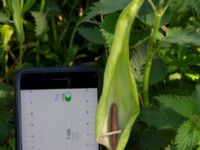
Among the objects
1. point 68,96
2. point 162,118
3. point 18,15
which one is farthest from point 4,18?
point 162,118

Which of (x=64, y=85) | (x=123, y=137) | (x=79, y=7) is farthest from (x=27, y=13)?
(x=123, y=137)

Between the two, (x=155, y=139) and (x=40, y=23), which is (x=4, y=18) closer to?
(x=40, y=23)

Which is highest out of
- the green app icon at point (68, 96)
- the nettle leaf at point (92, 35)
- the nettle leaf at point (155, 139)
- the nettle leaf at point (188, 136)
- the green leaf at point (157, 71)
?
the nettle leaf at point (92, 35)

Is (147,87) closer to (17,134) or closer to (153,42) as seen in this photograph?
(153,42)

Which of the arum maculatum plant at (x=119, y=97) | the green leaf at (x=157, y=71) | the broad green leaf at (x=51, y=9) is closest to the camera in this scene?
the arum maculatum plant at (x=119, y=97)

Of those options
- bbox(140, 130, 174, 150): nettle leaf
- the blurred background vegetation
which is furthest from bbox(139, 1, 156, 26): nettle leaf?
bbox(140, 130, 174, 150): nettle leaf

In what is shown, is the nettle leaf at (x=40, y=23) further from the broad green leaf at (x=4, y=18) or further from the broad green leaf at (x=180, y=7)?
the broad green leaf at (x=180, y=7)

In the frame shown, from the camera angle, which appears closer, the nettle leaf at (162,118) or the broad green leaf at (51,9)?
the nettle leaf at (162,118)

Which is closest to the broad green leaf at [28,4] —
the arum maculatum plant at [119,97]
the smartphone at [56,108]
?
the smartphone at [56,108]
